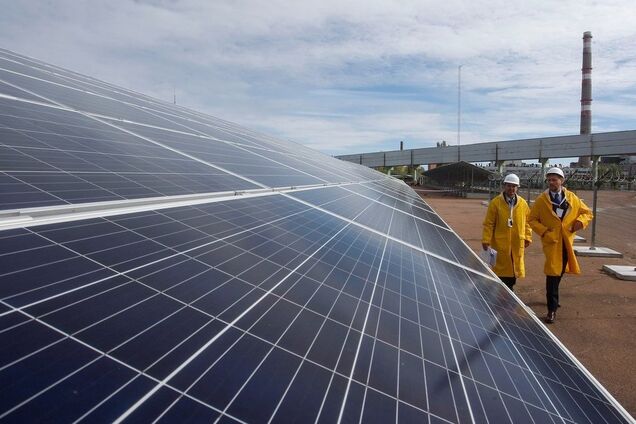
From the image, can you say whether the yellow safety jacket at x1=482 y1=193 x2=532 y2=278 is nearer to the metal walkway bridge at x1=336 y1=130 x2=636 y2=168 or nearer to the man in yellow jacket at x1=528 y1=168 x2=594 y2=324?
the man in yellow jacket at x1=528 y1=168 x2=594 y2=324

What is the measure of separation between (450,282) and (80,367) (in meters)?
3.57

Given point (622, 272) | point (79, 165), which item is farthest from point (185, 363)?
point (622, 272)

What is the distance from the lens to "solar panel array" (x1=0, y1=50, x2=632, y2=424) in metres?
1.27

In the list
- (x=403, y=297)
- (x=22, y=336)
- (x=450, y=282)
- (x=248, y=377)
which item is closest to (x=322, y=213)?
(x=450, y=282)

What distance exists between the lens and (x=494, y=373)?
236cm

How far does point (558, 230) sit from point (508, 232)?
992 mm

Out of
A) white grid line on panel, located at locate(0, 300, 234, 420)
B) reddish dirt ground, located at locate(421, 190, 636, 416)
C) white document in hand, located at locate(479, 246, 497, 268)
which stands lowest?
reddish dirt ground, located at locate(421, 190, 636, 416)

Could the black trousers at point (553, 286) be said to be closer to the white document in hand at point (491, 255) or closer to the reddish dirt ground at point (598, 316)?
the reddish dirt ground at point (598, 316)

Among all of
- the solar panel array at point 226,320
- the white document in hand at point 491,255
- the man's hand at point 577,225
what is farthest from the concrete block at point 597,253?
the solar panel array at point 226,320

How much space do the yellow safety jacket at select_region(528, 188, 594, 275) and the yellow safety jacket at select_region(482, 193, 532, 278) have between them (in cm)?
41

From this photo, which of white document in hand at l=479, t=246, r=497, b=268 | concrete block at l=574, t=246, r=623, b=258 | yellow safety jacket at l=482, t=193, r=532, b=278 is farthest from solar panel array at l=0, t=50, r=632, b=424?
concrete block at l=574, t=246, r=623, b=258

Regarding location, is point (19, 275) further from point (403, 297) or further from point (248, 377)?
point (403, 297)

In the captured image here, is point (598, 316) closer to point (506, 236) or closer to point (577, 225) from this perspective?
point (577, 225)

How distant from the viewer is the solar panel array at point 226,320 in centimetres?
127
